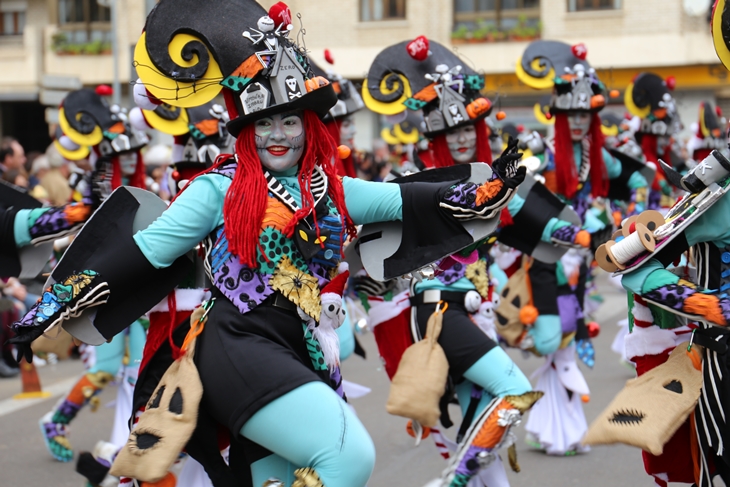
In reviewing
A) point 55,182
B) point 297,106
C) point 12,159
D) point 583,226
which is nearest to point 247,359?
point 297,106

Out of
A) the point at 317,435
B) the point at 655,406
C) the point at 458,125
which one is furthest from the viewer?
the point at 458,125

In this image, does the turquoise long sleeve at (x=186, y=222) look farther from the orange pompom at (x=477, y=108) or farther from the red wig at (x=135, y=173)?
the red wig at (x=135, y=173)

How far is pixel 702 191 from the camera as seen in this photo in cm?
360

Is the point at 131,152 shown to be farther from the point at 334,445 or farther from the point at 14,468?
the point at 334,445

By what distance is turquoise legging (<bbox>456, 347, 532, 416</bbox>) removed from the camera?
484cm

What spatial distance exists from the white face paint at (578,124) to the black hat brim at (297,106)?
3.33m

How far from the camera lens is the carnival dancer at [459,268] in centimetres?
487

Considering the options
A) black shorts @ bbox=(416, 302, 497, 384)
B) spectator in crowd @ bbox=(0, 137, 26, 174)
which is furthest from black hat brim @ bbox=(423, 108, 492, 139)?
spectator in crowd @ bbox=(0, 137, 26, 174)

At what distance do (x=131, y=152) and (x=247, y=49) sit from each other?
3.12m

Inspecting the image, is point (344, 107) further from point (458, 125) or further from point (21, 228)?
point (21, 228)

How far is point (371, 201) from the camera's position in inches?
150

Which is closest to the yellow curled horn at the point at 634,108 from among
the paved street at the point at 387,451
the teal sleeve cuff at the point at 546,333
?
the paved street at the point at 387,451

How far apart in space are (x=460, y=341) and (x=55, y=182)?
25.3 ft

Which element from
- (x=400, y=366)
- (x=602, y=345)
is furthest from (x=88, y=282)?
(x=602, y=345)
